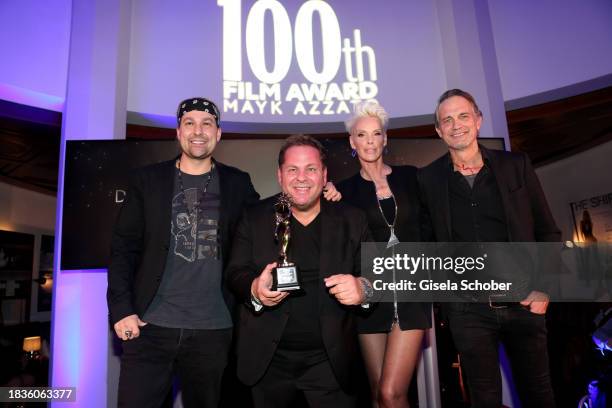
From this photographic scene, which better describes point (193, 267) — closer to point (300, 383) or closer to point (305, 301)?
point (305, 301)

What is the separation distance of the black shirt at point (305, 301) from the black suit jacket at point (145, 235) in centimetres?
52

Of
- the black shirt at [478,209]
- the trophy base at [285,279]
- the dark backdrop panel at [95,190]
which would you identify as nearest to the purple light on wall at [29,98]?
the dark backdrop panel at [95,190]

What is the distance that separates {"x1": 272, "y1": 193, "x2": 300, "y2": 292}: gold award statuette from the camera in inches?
70.2

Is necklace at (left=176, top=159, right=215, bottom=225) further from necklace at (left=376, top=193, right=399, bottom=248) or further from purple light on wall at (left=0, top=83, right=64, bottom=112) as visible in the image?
purple light on wall at (left=0, top=83, right=64, bottom=112)

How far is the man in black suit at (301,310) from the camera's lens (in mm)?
1958

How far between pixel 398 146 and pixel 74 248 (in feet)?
10.3

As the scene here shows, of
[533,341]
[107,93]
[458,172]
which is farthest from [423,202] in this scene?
[107,93]

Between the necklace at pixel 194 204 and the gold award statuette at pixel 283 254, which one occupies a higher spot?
the necklace at pixel 194 204

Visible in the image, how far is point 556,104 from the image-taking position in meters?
5.62

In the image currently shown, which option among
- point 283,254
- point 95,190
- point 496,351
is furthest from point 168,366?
point 95,190

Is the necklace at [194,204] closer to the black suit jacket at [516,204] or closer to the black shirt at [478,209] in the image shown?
the black suit jacket at [516,204]

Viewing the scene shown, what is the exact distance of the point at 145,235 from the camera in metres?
2.40

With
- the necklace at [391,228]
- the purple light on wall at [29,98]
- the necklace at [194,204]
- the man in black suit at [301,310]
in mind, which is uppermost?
the purple light on wall at [29,98]

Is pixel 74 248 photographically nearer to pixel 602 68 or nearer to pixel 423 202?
pixel 423 202
